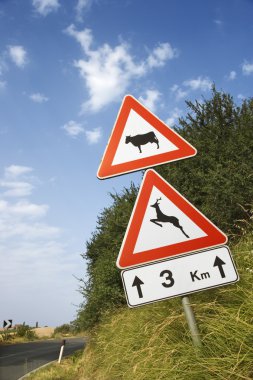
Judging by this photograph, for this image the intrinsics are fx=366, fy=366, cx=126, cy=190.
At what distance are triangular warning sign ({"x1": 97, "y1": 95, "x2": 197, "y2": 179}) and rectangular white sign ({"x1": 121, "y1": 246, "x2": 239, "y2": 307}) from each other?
0.80 meters

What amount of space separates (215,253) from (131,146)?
1055mm

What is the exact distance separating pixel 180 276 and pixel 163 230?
327mm

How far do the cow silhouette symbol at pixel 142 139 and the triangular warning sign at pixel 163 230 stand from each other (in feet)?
1.27

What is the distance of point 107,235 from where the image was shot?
15.2 m

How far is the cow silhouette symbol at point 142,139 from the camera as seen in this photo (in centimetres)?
288

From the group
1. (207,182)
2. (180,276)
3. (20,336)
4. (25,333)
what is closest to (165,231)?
(180,276)

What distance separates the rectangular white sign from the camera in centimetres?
237

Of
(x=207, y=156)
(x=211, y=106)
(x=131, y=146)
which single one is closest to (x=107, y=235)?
(x=207, y=156)

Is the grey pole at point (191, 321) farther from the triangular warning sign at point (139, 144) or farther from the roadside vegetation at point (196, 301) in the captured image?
the triangular warning sign at point (139, 144)

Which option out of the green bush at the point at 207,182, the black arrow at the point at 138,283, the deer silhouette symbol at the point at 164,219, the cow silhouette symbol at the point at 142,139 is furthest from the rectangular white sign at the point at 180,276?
the green bush at the point at 207,182

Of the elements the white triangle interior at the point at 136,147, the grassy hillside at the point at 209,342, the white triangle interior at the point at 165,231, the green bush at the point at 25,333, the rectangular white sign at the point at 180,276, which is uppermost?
the green bush at the point at 25,333

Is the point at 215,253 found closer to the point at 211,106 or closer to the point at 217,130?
the point at 217,130

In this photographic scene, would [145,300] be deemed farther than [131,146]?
No

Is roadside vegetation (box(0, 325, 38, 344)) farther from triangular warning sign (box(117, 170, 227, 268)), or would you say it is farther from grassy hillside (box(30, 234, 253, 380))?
triangular warning sign (box(117, 170, 227, 268))
